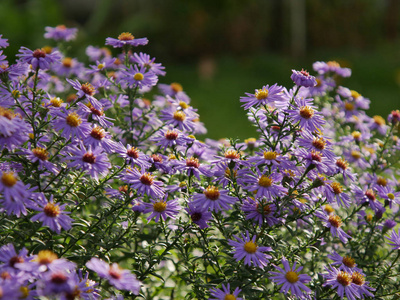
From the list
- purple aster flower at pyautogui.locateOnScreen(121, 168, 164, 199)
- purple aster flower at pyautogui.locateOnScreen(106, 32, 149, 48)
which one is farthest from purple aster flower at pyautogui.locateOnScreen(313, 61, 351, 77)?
purple aster flower at pyautogui.locateOnScreen(121, 168, 164, 199)

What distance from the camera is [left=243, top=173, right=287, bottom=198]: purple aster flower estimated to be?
159 centimetres

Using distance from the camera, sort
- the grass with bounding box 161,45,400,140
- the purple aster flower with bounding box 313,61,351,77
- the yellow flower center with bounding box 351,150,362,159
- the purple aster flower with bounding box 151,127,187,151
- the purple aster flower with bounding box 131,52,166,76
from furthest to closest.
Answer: the grass with bounding box 161,45,400,140 < the purple aster flower with bounding box 313,61,351,77 < the yellow flower center with bounding box 351,150,362,159 < the purple aster flower with bounding box 131,52,166,76 < the purple aster flower with bounding box 151,127,187,151

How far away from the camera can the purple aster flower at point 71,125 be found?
160 centimetres

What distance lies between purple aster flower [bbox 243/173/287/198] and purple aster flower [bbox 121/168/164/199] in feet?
1.10

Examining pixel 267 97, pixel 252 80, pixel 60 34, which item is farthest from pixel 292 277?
pixel 252 80

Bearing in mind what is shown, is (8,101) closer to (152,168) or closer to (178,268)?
(152,168)

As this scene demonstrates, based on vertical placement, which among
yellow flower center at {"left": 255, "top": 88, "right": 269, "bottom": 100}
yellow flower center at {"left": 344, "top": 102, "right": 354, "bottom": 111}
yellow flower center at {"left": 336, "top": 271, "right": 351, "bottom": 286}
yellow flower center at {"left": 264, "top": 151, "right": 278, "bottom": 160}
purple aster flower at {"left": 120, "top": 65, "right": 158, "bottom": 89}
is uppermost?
yellow flower center at {"left": 344, "top": 102, "right": 354, "bottom": 111}

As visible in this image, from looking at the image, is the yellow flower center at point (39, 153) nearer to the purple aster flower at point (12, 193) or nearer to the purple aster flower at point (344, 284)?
the purple aster flower at point (12, 193)

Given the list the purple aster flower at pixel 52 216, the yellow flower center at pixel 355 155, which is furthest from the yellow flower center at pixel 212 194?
the yellow flower center at pixel 355 155

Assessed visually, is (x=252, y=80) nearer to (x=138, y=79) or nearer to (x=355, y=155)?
(x=355, y=155)

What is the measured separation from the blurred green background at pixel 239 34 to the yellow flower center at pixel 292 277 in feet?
17.7

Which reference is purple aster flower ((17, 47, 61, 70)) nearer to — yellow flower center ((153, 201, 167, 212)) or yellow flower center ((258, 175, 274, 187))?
yellow flower center ((153, 201, 167, 212))

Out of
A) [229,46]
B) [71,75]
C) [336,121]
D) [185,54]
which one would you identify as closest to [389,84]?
[229,46]

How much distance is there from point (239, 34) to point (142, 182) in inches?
322
